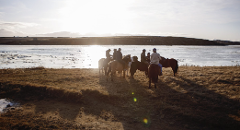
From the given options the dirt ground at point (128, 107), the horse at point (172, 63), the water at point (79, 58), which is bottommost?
the dirt ground at point (128, 107)

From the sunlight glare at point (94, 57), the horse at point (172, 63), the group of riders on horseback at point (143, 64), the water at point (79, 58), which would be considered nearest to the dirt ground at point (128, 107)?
the group of riders on horseback at point (143, 64)

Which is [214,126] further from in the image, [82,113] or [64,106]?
[64,106]

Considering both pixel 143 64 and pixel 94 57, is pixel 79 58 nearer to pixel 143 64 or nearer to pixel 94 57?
pixel 94 57

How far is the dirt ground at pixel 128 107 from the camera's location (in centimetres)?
714

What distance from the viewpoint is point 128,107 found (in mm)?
9062

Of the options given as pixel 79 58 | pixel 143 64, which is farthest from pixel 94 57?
pixel 143 64

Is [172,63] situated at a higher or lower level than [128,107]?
higher

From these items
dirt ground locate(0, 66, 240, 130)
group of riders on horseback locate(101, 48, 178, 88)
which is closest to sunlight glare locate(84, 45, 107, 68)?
group of riders on horseback locate(101, 48, 178, 88)

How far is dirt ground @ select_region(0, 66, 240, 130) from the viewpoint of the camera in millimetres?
7137

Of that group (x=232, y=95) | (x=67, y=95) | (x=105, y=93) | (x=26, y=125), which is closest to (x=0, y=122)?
(x=26, y=125)

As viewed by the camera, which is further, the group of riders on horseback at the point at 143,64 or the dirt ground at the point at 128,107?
the group of riders on horseback at the point at 143,64

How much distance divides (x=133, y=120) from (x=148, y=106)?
1.73m

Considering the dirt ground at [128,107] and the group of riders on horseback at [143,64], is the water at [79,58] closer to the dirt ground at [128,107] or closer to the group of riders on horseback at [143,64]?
the group of riders on horseback at [143,64]

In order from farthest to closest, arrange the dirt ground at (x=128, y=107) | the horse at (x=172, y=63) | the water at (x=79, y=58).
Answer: the water at (x=79, y=58) → the horse at (x=172, y=63) → the dirt ground at (x=128, y=107)
